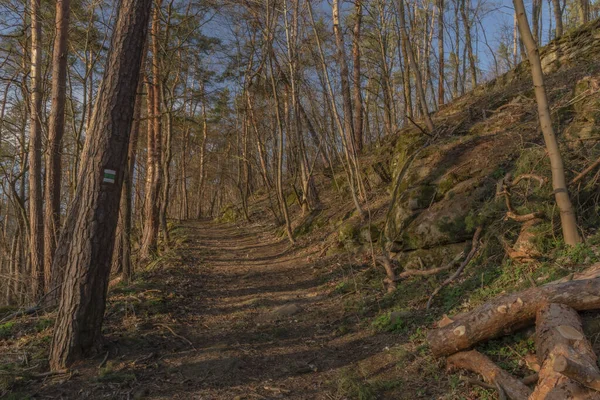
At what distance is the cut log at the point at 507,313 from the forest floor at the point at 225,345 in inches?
26.7

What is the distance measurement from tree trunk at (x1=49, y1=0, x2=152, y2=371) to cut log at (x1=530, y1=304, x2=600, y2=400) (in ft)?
14.2

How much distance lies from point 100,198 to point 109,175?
28 cm

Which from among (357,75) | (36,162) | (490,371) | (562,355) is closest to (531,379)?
(490,371)

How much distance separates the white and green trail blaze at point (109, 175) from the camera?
4293mm

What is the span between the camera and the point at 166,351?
4.69 metres

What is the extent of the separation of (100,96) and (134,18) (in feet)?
3.40

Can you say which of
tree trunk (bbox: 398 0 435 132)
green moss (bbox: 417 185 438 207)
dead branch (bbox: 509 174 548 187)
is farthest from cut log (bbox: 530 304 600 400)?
tree trunk (bbox: 398 0 435 132)

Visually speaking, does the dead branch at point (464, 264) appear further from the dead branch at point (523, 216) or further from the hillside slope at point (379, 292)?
the dead branch at point (523, 216)

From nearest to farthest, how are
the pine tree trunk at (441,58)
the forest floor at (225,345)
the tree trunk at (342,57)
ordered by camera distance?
the forest floor at (225,345) → the tree trunk at (342,57) → the pine tree trunk at (441,58)

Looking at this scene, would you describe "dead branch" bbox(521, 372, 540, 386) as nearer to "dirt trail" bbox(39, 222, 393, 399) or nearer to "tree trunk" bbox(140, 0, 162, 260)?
"dirt trail" bbox(39, 222, 393, 399)

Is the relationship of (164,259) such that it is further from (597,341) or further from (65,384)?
(597,341)

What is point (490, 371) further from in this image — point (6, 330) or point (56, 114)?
point (56, 114)

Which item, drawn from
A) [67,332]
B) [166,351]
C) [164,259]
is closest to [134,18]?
[67,332]

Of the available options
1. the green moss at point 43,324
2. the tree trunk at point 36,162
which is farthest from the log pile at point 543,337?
the tree trunk at point 36,162
